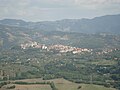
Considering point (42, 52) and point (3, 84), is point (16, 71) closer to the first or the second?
point (3, 84)

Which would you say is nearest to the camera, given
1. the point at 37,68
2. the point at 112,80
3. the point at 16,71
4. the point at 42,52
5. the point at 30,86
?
the point at 30,86

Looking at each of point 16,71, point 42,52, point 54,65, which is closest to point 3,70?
point 16,71

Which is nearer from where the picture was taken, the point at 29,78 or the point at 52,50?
the point at 29,78

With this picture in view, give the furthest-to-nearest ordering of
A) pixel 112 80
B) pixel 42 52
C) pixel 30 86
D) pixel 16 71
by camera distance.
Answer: pixel 42 52 < pixel 16 71 < pixel 112 80 < pixel 30 86

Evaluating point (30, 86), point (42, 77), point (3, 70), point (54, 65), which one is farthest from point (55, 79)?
point (54, 65)

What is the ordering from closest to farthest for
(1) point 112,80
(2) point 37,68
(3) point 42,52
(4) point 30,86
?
1. (4) point 30,86
2. (1) point 112,80
3. (2) point 37,68
4. (3) point 42,52

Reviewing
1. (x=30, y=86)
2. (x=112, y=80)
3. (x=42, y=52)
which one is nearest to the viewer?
(x=30, y=86)

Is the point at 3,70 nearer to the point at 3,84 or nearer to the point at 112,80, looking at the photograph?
the point at 3,84

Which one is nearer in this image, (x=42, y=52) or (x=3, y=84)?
(x=3, y=84)
